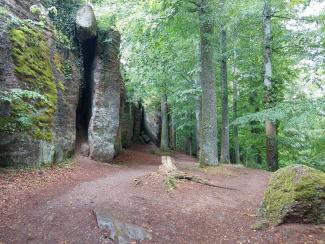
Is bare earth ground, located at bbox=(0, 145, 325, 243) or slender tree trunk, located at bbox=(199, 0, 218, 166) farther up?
slender tree trunk, located at bbox=(199, 0, 218, 166)

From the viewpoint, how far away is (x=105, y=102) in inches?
537

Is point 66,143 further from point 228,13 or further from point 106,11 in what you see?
point 228,13

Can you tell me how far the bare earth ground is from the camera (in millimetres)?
5125

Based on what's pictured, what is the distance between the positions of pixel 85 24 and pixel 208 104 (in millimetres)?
6158

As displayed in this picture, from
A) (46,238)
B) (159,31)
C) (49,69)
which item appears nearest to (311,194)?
(46,238)

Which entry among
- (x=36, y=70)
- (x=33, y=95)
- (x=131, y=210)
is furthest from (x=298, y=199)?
(x=36, y=70)

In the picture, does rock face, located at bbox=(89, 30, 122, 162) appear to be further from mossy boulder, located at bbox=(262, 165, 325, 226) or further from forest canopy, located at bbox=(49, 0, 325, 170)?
mossy boulder, located at bbox=(262, 165, 325, 226)

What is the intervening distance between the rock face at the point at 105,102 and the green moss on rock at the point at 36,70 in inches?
111

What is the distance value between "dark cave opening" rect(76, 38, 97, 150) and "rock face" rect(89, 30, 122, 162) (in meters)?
0.48

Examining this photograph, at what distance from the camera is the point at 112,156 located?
13.8 meters

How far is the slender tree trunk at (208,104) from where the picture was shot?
40.4 feet

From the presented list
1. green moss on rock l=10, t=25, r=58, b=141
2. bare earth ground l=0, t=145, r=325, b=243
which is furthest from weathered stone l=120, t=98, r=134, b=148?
bare earth ground l=0, t=145, r=325, b=243

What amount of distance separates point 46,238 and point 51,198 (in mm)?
1874

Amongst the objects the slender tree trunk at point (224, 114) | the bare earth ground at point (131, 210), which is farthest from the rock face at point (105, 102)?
the slender tree trunk at point (224, 114)
